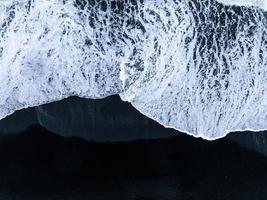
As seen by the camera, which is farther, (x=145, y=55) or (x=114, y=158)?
(x=114, y=158)

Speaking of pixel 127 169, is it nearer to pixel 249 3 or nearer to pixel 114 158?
pixel 114 158

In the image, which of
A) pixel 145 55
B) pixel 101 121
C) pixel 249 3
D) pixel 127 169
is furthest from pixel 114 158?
pixel 249 3

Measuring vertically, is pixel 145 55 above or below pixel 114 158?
above

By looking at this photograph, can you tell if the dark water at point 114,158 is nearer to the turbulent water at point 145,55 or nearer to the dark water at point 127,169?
the dark water at point 127,169

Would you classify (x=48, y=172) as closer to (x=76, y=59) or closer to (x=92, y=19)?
(x=76, y=59)

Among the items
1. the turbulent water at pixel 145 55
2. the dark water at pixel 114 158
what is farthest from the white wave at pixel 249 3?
the dark water at pixel 114 158

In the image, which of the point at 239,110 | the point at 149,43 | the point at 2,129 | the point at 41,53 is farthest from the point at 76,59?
the point at 239,110

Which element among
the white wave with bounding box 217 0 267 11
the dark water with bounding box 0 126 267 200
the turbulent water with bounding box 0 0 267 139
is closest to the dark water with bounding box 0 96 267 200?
the dark water with bounding box 0 126 267 200
